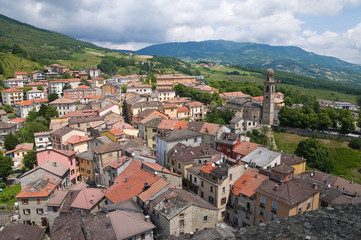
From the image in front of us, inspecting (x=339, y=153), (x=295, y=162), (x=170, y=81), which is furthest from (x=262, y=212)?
(x=170, y=81)

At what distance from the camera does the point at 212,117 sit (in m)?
70.8

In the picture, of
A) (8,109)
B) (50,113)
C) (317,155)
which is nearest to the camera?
(317,155)

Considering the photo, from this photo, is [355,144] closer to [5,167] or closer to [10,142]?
[5,167]

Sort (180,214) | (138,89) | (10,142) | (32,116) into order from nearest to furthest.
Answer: (180,214), (10,142), (32,116), (138,89)

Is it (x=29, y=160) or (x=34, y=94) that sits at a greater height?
(x=34, y=94)

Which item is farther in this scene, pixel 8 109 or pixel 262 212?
pixel 8 109

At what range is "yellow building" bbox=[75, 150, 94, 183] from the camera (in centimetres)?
4389

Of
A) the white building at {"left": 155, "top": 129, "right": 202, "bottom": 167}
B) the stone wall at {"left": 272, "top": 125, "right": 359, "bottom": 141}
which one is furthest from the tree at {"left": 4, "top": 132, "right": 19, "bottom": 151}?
the stone wall at {"left": 272, "top": 125, "right": 359, "bottom": 141}

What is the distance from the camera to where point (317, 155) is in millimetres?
52719

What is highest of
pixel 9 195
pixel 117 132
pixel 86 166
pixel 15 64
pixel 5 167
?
pixel 15 64

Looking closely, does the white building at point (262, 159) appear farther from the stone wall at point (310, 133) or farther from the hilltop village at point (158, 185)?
the stone wall at point (310, 133)

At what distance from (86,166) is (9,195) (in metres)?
13.2

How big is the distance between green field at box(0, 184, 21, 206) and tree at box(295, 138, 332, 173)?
182ft

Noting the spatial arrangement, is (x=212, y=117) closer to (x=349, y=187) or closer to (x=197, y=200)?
(x=349, y=187)
